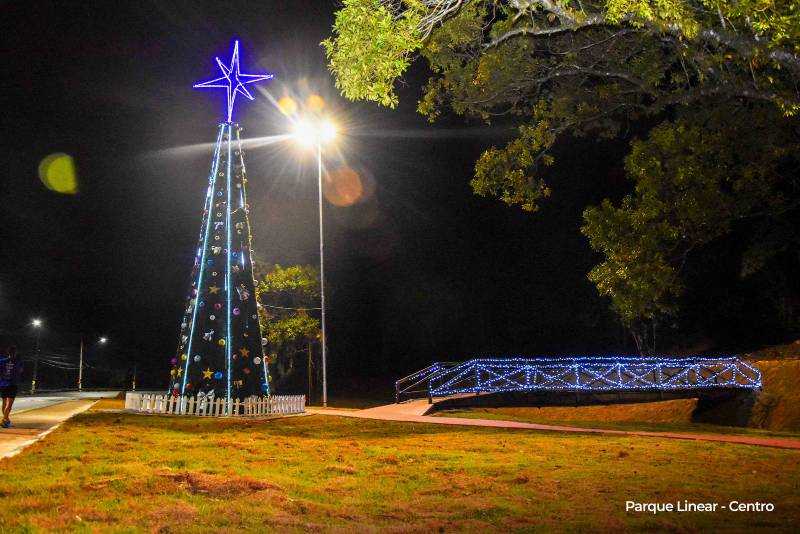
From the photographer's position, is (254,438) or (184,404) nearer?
(254,438)

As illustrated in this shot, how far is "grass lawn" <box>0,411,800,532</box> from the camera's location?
15.4ft

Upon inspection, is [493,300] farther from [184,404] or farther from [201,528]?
[201,528]

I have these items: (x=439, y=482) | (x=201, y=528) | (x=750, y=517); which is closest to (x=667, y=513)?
(x=750, y=517)

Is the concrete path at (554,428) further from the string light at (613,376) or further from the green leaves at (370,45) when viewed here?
the green leaves at (370,45)

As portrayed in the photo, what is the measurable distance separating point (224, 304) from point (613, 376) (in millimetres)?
15136

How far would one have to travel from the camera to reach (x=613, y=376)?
75.5ft

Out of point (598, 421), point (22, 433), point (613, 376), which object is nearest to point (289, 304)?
point (613, 376)

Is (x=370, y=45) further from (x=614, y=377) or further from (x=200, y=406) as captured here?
(x=614, y=377)

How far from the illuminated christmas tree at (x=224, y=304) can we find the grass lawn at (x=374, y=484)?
4.91 metres

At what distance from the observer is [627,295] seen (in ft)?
45.8

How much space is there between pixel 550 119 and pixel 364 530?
35.3 ft

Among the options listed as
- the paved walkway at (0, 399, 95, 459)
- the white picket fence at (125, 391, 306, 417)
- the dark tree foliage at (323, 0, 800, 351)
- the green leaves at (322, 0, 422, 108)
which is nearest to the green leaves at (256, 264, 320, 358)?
the white picket fence at (125, 391, 306, 417)

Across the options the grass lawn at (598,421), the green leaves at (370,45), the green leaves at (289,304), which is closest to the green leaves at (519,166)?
the green leaves at (370,45)

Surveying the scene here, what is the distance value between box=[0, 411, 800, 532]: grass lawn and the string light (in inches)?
423
